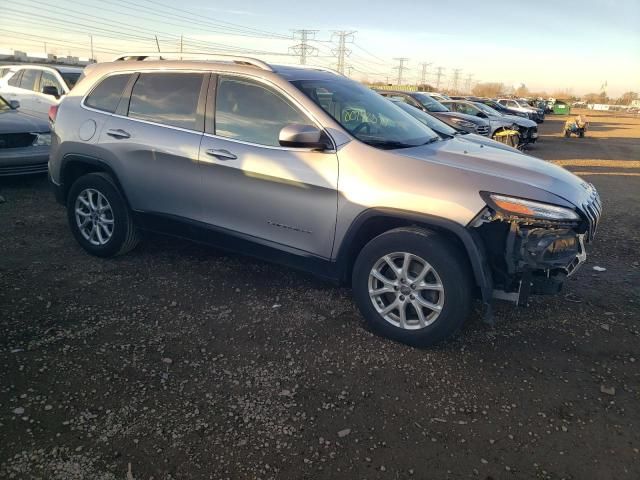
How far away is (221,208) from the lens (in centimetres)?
375

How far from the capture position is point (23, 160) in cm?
670

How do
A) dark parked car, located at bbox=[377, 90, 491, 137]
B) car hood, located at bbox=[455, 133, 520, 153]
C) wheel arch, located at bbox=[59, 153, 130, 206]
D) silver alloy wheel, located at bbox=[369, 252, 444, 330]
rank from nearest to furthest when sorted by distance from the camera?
silver alloy wheel, located at bbox=[369, 252, 444, 330] → car hood, located at bbox=[455, 133, 520, 153] → wheel arch, located at bbox=[59, 153, 130, 206] → dark parked car, located at bbox=[377, 90, 491, 137]

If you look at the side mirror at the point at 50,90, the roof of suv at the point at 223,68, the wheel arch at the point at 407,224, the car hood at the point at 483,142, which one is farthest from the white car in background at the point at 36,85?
the wheel arch at the point at 407,224

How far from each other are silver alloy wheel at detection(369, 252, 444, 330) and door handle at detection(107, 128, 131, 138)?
252 cm

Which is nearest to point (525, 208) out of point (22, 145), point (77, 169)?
point (77, 169)

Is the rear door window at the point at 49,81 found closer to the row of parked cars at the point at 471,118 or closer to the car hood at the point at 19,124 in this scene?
the car hood at the point at 19,124

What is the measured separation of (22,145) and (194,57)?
4.28m

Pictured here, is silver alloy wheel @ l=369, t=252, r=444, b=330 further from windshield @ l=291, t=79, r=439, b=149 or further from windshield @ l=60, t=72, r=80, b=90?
windshield @ l=60, t=72, r=80, b=90

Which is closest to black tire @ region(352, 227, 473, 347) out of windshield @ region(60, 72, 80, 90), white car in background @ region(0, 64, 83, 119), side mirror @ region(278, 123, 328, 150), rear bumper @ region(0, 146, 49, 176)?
side mirror @ region(278, 123, 328, 150)

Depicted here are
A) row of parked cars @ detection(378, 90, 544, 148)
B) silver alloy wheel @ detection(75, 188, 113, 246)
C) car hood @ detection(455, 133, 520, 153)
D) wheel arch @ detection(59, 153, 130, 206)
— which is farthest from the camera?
row of parked cars @ detection(378, 90, 544, 148)

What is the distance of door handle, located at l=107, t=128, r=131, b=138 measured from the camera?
4.12 meters

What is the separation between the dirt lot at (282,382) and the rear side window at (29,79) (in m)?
8.14

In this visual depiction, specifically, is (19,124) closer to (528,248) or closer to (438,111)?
(528,248)

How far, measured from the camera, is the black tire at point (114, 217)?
169 inches
